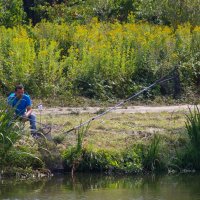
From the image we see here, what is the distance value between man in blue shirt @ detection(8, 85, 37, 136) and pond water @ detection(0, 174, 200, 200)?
49.0 inches

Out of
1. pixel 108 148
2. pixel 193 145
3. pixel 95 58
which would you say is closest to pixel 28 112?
pixel 108 148

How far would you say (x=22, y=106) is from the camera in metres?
16.4

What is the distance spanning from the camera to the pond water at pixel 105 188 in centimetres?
1408

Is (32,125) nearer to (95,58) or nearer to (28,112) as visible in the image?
(28,112)

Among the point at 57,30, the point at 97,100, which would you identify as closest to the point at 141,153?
the point at 97,100

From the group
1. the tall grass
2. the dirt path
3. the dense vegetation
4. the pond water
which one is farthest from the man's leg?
the dense vegetation

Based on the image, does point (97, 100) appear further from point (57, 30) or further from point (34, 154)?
point (34, 154)

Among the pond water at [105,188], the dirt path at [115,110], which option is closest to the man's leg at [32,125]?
the pond water at [105,188]

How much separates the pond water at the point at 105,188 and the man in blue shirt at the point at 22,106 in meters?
1.24

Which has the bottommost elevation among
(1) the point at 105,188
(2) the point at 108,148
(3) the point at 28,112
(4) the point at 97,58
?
(1) the point at 105,188

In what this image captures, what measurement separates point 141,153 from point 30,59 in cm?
683

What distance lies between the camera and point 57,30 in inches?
967

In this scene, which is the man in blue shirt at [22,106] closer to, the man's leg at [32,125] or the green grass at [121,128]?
the man's leg at [32,125]

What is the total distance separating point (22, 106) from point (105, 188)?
8.70 ft
